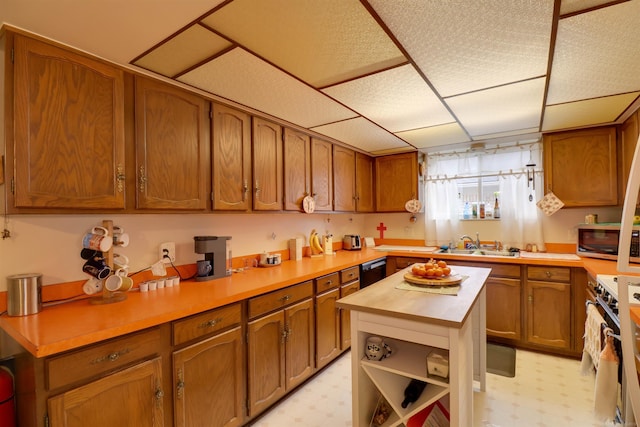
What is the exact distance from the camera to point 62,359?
44.4 inches

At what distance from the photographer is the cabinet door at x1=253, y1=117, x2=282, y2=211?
7.74ft

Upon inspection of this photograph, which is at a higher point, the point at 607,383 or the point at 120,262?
the point at 120,262

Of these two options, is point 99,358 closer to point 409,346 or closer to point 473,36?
point 409,346

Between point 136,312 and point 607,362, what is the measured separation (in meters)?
2.44

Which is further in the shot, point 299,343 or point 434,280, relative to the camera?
point 299,343

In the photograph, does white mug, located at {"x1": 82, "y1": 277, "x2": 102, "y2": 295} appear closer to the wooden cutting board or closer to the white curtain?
the wooden cutting board

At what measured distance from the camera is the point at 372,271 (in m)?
3.24

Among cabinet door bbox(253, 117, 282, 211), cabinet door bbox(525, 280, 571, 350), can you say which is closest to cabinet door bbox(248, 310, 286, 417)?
cabinet door bbox(253, 117, 282, 211)

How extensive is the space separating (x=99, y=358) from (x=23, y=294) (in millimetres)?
540

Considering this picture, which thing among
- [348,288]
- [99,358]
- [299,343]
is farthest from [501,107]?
[99,358]

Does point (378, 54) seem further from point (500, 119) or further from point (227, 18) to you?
point (500, 119)

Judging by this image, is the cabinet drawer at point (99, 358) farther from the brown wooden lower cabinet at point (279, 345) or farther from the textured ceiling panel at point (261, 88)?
the textured ceiling panel at point (261, 88)

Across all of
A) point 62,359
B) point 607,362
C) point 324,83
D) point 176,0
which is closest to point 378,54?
point 324,83

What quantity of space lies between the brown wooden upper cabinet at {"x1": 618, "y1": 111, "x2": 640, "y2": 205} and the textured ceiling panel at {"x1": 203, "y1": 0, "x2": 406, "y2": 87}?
2224 mm
